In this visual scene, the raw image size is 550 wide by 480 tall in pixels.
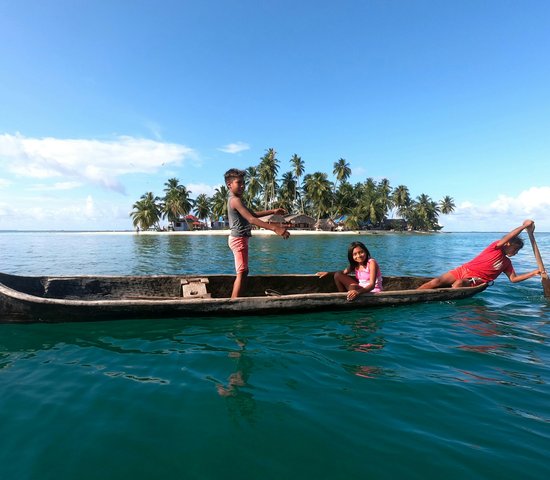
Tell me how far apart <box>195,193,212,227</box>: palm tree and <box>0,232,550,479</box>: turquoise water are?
77914 mm

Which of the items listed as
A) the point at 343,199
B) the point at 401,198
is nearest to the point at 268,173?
the point at 343,199

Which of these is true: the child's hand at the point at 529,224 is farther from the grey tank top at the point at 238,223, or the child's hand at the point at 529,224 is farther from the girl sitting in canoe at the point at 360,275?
the grey tank top at the point at 238,223

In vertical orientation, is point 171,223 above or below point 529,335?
above

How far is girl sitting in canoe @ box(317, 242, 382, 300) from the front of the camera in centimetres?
604

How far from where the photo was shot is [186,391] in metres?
3.18

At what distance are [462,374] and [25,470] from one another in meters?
4.13

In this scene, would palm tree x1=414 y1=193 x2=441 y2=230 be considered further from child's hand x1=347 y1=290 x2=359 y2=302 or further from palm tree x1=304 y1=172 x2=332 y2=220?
child's hand x1=347 y1=290 x2=359 y2=302

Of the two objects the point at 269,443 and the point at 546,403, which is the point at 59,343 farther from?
the point at 546,403

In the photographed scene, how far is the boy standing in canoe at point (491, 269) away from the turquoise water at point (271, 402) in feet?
7.08

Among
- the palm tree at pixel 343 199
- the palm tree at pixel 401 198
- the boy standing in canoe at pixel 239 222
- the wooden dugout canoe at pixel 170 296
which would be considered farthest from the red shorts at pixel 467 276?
the palm tree at pixel 401 198

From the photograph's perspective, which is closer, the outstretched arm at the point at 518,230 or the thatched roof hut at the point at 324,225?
the outstretched arm at the point at 518,230

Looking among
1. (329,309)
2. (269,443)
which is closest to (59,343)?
(269,443)

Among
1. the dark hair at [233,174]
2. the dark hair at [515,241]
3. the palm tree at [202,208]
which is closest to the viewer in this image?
the dark hair at [233,174]

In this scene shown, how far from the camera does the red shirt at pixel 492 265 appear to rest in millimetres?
7090
